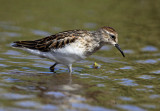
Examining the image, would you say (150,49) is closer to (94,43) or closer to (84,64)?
(84,64)

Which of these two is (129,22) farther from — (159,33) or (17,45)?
(17,45)

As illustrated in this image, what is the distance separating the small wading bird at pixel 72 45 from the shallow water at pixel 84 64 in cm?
76

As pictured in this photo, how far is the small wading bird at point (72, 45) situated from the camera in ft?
38.9

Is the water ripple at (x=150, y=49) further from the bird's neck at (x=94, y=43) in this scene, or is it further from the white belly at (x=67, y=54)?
the white belly at (x=67, y=54)

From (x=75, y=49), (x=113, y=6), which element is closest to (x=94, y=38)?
(x=75, y=49)

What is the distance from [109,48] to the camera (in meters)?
16.9

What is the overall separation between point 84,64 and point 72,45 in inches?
99.2

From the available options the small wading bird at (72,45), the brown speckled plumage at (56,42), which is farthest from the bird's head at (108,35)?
the brown speckled plumage at (56,42)

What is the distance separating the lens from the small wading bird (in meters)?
11.9

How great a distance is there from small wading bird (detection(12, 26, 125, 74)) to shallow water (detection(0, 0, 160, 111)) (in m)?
0.76

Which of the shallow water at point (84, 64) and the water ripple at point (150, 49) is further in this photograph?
the water ripple at point (150, 49)

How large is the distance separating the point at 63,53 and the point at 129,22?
387 inches

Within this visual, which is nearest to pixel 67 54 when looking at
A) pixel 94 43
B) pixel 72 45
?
pixel 72 45

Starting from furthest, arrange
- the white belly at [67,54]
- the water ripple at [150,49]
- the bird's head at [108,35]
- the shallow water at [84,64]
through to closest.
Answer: the water ripple at [150,49]
the bird's head at [108,35]
the white belly at [67,54]
the shallow water at [84,64]
